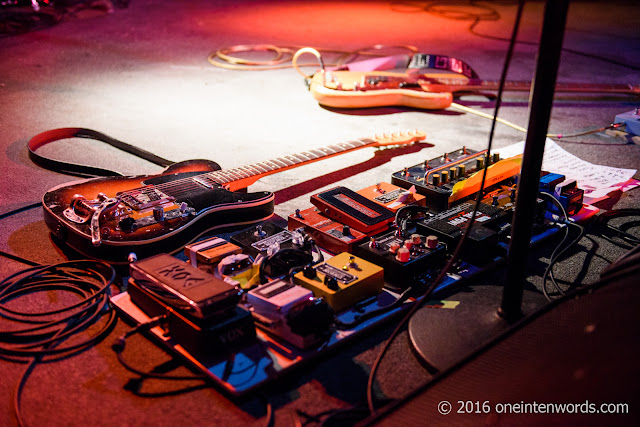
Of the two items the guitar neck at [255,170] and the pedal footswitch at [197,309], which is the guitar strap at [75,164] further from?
the pedal footswitch at [197,309]

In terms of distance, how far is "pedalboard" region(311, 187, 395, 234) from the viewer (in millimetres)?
2045

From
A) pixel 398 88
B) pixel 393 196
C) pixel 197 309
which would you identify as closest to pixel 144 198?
pixel 197 309

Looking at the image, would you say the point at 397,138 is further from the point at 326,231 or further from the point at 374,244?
the point at 374,244

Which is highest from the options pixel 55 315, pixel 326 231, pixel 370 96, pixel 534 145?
pixel 534 145

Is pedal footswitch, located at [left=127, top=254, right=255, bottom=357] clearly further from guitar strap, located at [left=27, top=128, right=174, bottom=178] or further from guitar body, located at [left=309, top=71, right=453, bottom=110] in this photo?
guitar body, located at [left=309, top=71, right=453, bottom=110]

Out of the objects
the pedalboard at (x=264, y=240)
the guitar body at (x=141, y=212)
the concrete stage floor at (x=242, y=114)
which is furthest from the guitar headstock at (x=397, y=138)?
the pedalboard at (x=264, y=240)

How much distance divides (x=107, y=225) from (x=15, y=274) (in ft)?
1.08

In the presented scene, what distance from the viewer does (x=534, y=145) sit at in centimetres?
145

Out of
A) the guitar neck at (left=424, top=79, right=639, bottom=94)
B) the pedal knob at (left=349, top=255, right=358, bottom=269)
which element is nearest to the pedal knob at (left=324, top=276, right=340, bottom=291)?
the pedal knob at (left=349, top=255, right=358, bottom=269)

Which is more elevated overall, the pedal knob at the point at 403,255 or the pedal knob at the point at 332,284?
the pedal knob at the point at 403,255

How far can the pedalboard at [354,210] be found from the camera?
6.71 ft

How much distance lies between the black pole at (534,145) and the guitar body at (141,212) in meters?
1.03

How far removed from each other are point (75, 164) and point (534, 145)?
210cm

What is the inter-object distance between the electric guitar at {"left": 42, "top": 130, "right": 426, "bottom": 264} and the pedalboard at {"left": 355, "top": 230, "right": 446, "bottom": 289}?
558mm
